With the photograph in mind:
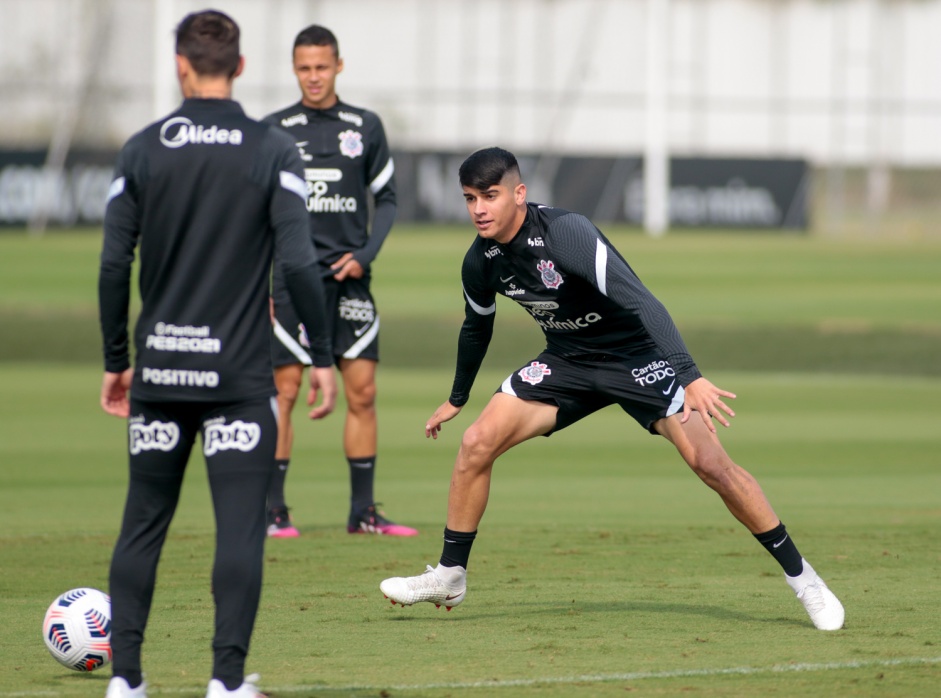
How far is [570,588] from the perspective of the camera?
7430mm

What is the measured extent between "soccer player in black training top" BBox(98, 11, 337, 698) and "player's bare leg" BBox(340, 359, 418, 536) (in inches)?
161

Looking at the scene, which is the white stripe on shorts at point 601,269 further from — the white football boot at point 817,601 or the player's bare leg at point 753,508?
the white football boot at point 817,601

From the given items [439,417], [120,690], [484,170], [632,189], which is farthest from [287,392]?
[632,189]

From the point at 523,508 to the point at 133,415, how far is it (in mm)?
5481

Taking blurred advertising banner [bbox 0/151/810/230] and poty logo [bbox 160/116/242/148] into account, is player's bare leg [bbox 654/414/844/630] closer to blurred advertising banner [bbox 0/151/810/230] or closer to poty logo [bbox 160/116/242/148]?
poty logo [bbox 160/116/242/148]

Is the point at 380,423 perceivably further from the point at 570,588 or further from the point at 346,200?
the point at 570,588

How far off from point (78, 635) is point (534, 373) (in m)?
2.34

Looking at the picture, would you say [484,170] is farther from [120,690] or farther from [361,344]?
[361,344]

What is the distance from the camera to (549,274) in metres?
6.65

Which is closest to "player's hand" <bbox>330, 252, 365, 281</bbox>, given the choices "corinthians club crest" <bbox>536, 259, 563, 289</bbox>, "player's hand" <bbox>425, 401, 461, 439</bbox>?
"player's hand" <bbox>425, 401, 461, 439</bbox>

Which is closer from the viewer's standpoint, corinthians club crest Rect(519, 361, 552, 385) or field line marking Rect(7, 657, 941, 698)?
field line marking Rect(7, 657, 941, 698)

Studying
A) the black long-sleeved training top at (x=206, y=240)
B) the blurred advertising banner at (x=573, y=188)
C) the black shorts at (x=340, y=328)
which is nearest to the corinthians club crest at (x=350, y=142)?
the black shorts at (x=340, y=328)

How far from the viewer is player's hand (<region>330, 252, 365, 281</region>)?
29.4 ft

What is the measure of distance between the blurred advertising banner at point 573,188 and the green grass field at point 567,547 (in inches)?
626
